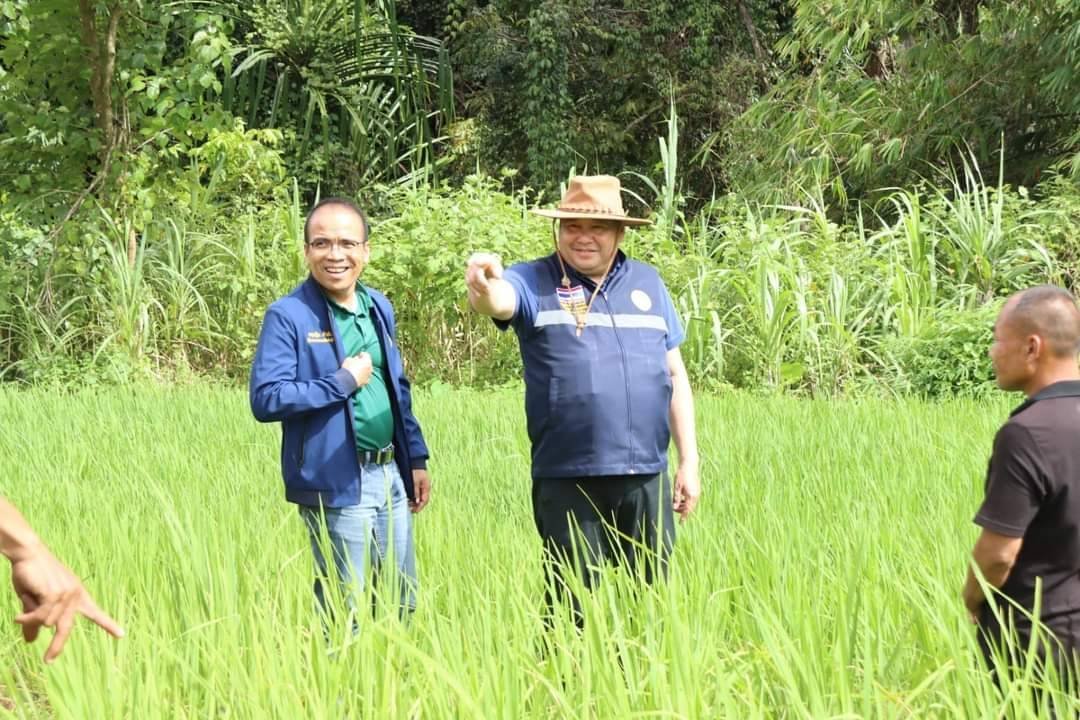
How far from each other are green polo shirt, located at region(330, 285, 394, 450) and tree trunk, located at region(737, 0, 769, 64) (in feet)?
46.2

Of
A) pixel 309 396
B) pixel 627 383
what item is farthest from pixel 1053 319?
pixel 309 396

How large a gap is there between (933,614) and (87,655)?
62.6 inches

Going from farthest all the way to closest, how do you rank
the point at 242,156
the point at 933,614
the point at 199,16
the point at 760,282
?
the point at 242,156, the point at 199,16, the point at 760,282, the point at 933,614

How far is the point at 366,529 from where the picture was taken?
296 cm

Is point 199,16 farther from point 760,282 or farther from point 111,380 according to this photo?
point 760,282

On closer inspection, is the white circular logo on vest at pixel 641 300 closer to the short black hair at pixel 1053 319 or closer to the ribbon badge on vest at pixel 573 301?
the ribbon badge on vest at pixel 573 301

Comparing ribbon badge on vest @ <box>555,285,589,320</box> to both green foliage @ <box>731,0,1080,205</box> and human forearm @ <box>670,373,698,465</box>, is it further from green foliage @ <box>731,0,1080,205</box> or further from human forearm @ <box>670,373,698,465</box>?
green foliage @ <box>731,0,1080,205</box>

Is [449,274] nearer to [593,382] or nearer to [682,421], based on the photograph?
[682,421]

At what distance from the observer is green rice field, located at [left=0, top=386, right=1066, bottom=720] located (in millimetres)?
2213

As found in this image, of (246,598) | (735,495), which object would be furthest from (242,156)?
(246,598)

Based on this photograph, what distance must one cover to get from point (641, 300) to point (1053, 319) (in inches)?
45.9

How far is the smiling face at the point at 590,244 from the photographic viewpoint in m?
3.08

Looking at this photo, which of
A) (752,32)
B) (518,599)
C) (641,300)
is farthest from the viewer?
(752,32)

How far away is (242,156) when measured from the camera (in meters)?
10.2
